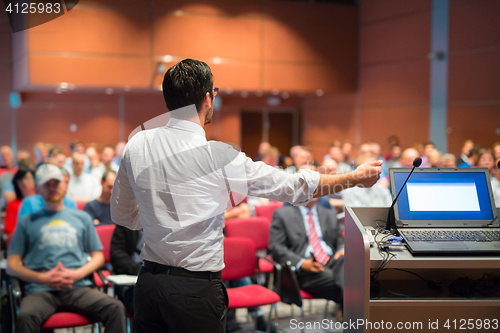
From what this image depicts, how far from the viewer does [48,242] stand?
10.6 ft

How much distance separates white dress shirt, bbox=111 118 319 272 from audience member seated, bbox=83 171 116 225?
2.93 metres

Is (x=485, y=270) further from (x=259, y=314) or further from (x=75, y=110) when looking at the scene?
(x=75, y=110)

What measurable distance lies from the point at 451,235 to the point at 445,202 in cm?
21

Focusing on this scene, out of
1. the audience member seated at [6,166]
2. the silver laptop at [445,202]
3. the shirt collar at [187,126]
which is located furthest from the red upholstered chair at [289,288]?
the audience member seated at [6,166]

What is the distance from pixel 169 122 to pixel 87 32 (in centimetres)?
795

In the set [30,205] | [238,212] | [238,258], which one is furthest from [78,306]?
[238,212]

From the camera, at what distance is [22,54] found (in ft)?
29.2

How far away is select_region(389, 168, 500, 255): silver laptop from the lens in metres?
2.21

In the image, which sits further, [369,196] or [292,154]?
[292,154]

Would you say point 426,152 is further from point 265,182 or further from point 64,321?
point 265,182

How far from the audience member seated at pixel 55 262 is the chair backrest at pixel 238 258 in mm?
899

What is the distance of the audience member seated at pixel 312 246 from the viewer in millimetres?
3729

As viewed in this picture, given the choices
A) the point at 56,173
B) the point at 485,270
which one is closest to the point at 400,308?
the point at 485,270

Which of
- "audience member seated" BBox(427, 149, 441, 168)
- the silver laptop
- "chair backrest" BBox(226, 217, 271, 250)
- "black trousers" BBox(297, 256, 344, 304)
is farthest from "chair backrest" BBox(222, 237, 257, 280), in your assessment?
"audience member seated" BBox(427, 149, 441, 168)
